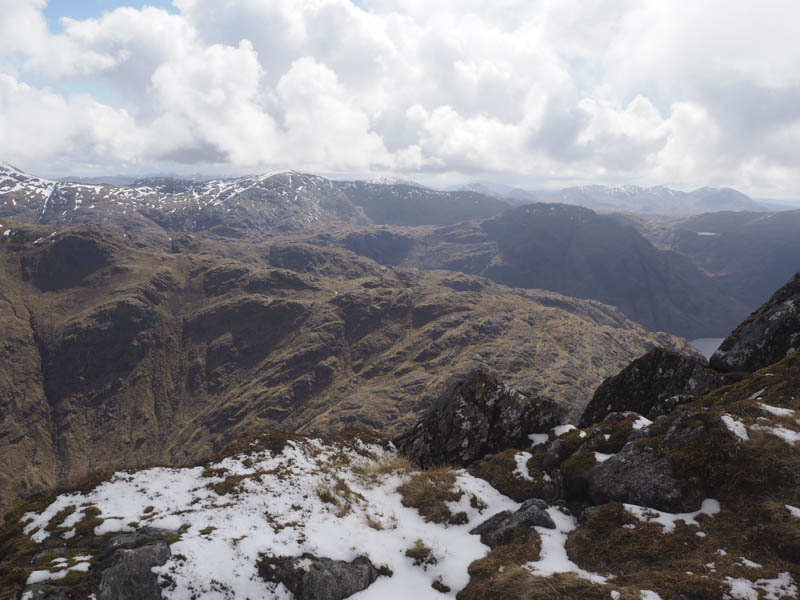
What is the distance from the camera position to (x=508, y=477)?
64.3 ft

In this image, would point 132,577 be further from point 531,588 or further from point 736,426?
point 736,426

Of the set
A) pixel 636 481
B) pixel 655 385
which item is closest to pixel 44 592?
pixel 636 481

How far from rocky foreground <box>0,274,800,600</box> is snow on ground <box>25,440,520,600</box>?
70 mm

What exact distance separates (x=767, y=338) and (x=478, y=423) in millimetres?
19500

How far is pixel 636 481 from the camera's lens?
563 inches

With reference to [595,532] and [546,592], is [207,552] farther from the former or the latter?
[595,532]

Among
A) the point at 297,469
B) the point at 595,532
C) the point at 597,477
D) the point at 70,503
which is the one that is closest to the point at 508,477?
the point at 597,477

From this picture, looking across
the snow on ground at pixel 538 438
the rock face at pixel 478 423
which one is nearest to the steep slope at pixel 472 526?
the snow on ground at pixel 538 438

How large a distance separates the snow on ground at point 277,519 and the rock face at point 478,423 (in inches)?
177

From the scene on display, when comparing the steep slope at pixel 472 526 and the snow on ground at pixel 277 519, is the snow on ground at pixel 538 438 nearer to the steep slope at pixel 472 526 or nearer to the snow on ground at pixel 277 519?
the steep slope at pixel 472 526

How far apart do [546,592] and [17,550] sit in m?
16.3

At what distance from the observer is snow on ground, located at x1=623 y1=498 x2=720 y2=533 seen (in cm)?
1218

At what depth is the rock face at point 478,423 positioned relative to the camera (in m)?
24.2

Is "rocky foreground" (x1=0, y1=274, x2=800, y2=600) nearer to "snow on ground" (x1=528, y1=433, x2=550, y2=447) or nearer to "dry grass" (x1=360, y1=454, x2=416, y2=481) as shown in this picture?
"dry grass" (x1=360, y1=454, x2=416, y2=481)
